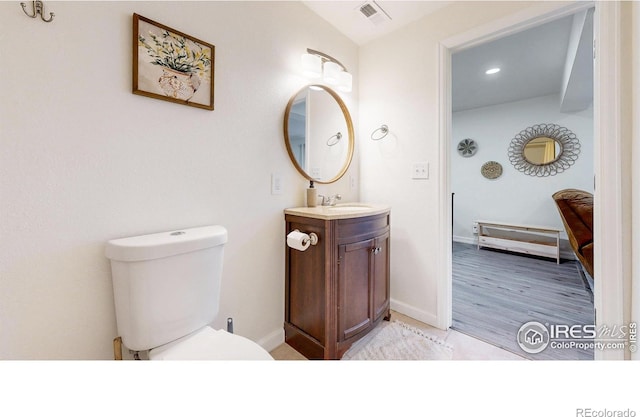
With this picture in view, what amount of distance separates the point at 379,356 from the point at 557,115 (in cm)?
433

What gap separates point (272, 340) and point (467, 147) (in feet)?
14.8

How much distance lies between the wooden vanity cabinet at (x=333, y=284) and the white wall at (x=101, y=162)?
0.25 metres

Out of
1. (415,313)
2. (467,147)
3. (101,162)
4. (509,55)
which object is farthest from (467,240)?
(101,162)

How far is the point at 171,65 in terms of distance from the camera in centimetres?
103

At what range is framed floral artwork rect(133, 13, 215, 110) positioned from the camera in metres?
0.95

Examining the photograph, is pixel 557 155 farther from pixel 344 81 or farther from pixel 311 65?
pixel 311 65

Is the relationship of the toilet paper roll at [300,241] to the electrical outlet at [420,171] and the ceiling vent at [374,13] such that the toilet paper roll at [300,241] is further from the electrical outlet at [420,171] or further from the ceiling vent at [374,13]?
the ceiling vent at [374,13]

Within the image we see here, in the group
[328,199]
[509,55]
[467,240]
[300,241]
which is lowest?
[467,240]

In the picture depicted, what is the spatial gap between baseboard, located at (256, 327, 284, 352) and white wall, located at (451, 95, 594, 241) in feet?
13.5

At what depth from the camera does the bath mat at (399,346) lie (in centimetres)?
139

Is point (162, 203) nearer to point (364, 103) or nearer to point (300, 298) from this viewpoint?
point (300, 298)

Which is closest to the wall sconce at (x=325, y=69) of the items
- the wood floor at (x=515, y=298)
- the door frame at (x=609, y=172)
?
the door frame at (x=609, y=172)

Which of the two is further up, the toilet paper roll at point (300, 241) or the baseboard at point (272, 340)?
the toilet paper roll at point (300, 241)

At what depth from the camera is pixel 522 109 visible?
3.70 m
